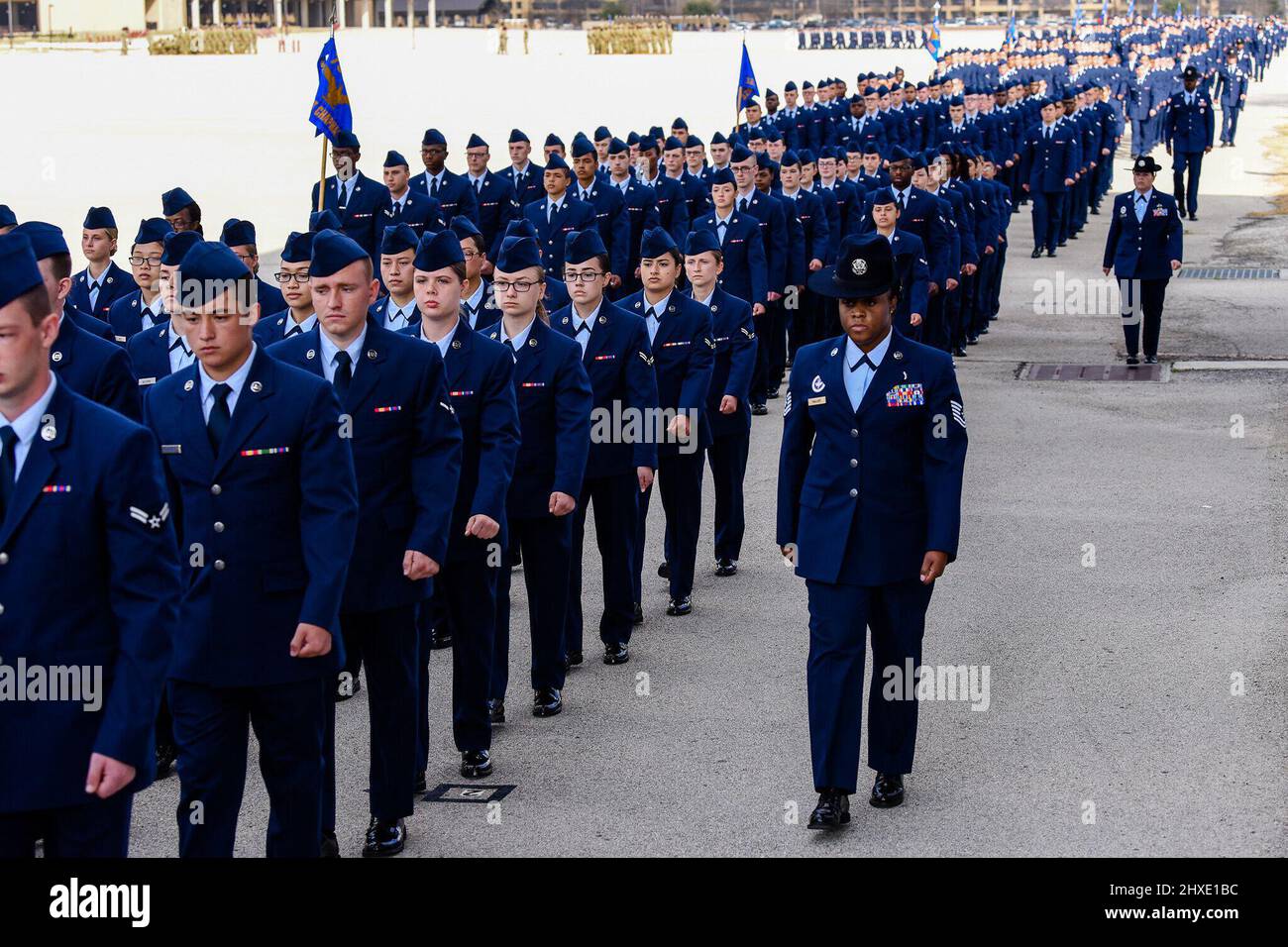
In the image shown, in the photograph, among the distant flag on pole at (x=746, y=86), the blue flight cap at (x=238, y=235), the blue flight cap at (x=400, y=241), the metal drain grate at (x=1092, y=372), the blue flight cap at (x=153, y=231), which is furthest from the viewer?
the distant flag on pole at (x=746, y=86)

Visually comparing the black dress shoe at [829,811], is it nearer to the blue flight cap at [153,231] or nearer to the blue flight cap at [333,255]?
the blue flight cap at [333,255]

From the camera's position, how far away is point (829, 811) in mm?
6832

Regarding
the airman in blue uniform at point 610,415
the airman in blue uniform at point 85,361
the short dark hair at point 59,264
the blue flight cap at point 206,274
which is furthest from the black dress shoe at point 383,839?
the airman in blue uniform at point 610,415

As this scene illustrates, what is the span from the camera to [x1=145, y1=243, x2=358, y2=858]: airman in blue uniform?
5.65 metres

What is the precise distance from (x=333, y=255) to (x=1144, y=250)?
11.9 meters

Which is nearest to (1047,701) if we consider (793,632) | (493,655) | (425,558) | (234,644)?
(793,632)

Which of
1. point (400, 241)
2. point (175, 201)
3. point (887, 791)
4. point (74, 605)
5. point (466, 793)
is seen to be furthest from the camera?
point (175, 201)

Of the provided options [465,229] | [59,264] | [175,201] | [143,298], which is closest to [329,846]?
[59,264]

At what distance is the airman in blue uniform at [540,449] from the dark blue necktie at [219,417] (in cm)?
264

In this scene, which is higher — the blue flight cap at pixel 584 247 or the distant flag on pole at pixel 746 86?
the distant flag on pole at pixel 746 86

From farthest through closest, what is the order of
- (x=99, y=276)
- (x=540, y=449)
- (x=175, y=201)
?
(x=175, y=201) → (x=99, y=276) → (x=540, y=449)

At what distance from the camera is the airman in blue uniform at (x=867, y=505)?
6852 mm

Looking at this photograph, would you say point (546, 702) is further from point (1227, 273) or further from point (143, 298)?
point (1227, 273)

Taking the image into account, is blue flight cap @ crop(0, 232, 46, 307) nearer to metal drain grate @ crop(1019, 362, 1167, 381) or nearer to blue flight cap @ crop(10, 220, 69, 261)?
blue flight cap @ crop(10, 220, 69, 261)
